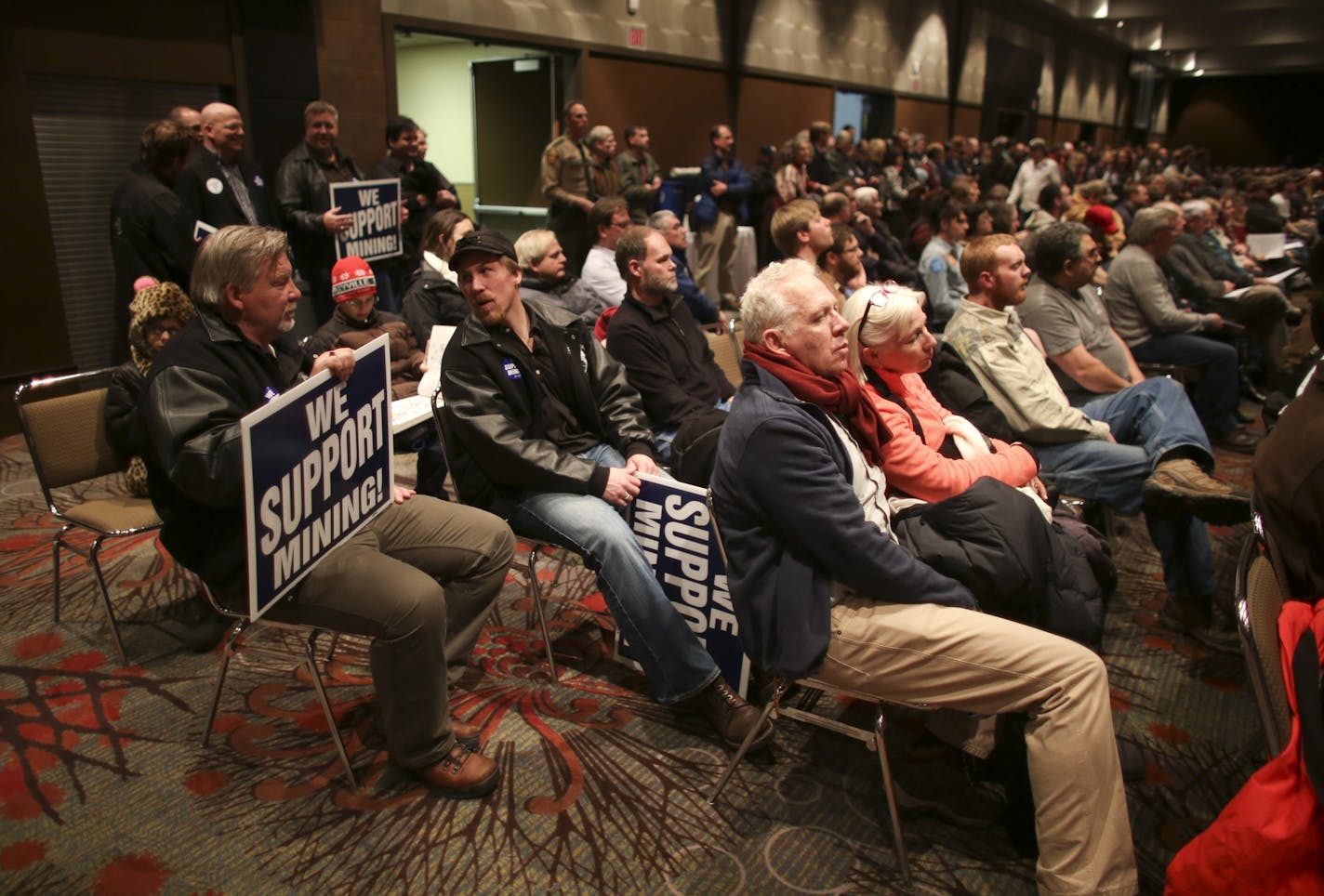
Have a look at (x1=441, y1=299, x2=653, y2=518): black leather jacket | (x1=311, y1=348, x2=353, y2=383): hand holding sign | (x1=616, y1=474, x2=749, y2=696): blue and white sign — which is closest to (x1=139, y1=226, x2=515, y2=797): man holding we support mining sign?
(x1=311, y1=348, x2=353, y2=383): hand holding sign

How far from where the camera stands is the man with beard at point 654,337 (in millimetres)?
3639

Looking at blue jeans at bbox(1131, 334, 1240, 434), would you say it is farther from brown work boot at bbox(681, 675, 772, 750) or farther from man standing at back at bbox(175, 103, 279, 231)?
man standing at back at bbox(175, 103, 279, 231)

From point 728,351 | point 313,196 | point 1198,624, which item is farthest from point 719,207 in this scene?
point 1198,624

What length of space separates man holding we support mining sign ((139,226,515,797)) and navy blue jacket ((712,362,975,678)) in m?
0.87

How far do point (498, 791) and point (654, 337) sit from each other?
6.13 feet

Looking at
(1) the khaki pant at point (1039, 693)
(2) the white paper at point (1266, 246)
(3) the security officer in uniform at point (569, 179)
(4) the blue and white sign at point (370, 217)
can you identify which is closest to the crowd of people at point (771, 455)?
(1) the khaki pant at point (1039, 693)

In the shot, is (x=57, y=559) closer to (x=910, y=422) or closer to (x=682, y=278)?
(x=910, y=422)

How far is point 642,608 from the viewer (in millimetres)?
2697

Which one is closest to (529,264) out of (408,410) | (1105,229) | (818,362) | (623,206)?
(623,206)

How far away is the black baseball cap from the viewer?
2.90 m

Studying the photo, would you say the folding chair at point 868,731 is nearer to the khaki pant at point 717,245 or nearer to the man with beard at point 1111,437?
the man with beard at point 1111,437

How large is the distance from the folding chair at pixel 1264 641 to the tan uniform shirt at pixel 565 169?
6400mm

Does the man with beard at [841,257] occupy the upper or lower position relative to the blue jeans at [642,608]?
upper

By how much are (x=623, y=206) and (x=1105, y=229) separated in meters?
Result: 3.55
